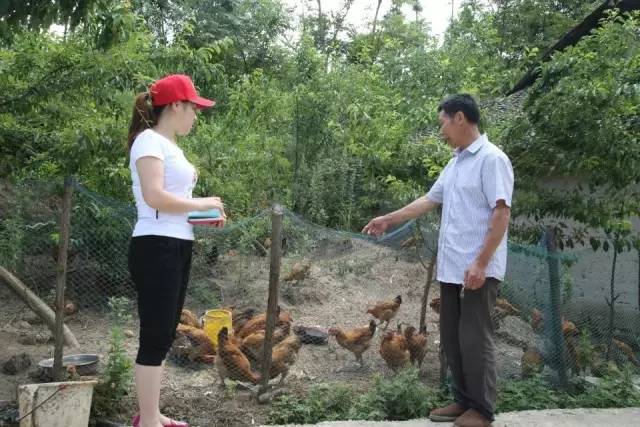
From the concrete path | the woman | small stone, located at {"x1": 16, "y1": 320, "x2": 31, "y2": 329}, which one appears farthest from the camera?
small stone, located at {"x1": 16, "y1": 320, "x2": 31, "y2": 329}

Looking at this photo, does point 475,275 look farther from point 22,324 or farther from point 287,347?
point 22,324

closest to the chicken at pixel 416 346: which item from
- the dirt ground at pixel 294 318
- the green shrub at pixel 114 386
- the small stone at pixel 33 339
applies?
the dirt ground at pixel 294 318

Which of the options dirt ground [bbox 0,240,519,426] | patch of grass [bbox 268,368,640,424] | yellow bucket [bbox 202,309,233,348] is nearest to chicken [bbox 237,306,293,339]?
yellow bucket [bbox 202,309,233,348]

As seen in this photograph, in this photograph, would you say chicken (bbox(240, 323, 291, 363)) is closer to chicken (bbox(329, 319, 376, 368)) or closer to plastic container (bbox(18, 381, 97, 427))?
chicken (bbox(329, 319, 376, 368))

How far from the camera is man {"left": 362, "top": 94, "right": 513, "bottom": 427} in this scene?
139 inches

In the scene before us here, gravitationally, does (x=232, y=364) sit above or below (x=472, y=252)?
below

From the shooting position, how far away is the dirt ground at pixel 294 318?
4.45m

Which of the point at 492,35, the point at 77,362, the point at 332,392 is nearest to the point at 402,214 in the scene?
the point at 332,392

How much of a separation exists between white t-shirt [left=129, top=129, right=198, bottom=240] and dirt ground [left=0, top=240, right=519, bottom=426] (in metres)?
1.55

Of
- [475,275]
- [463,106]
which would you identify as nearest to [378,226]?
[475,275]

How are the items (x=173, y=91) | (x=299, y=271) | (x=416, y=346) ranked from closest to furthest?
(x=173, y=91) → (x=416, y=346) → (x=299, y=271)

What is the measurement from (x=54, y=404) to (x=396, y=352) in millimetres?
2733

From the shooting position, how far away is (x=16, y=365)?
5164mm

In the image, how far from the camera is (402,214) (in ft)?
13.7
